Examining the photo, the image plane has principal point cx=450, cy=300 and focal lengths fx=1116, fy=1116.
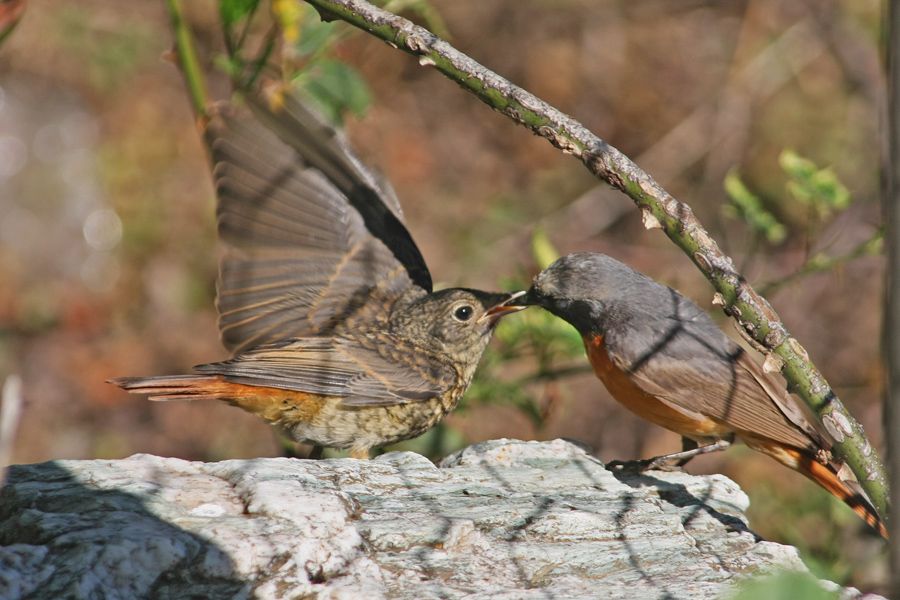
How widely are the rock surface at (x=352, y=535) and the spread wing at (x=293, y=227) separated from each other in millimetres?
1222

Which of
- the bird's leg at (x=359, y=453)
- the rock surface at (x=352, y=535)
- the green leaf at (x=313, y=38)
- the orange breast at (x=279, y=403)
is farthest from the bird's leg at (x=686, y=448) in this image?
the green leaf at (x=313, y=38)

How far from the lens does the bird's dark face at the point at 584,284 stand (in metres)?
4.76

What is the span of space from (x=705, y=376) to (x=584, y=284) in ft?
2.10

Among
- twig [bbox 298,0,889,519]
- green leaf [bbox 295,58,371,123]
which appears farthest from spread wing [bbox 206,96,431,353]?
twig [bbox 298,0,889,519]

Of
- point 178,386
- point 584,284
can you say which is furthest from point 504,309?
point 178,386

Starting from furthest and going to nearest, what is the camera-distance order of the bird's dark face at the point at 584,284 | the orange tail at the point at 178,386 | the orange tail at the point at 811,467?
the bird's dark face at the point at 584,284 < the orange tail at the point at 811,467 < the orange tail at the point at 178,386

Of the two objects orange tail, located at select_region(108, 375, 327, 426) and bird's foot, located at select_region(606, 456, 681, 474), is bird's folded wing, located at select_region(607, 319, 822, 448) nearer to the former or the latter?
bird's foot, located at select_region(606, 456, 681, 474)

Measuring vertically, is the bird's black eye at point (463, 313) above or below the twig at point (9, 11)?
below

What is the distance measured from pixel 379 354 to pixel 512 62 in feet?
19.9

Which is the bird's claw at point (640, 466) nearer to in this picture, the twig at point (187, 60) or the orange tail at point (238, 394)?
the orange tail at point (238, 394)

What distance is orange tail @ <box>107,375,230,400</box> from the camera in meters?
4.04

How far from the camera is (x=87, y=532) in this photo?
2854 mm

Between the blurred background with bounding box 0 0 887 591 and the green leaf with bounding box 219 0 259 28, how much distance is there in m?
4.65

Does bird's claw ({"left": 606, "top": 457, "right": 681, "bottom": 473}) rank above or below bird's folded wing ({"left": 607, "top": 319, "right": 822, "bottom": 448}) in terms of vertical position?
below
